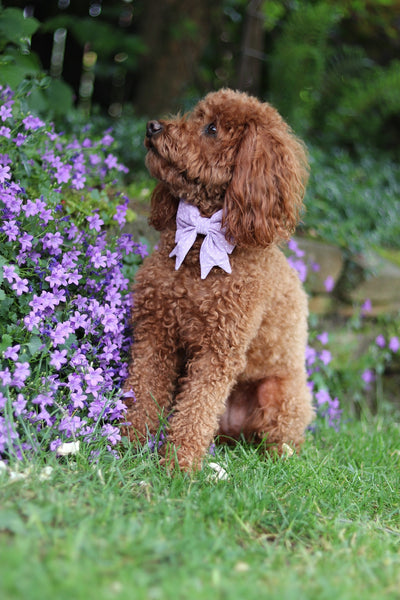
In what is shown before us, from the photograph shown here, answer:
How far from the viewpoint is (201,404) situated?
2.68m

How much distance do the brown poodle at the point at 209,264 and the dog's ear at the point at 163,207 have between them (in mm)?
66

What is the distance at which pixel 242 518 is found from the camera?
84.4 inches

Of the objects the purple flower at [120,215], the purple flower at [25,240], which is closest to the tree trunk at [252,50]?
the purple flower at [120,215]

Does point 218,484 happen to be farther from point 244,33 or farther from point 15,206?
point 244,33

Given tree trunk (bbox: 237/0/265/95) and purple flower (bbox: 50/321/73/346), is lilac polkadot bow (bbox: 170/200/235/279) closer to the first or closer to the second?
purple flower (bbox: 50/321/73/346)

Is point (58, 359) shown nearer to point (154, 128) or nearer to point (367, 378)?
point (154, 128)

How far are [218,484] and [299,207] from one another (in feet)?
4.27

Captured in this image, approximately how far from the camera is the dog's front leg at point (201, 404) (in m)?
2.64

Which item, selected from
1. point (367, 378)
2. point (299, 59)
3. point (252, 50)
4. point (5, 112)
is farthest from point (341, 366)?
point (252, 50)

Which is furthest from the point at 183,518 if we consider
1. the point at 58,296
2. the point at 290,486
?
the point at 58,296

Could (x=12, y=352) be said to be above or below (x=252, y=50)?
A: below

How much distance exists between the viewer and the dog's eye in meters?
2.77

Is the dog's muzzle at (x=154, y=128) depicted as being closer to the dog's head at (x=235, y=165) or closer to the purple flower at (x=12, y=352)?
the dog's head at (x=235, y=165)

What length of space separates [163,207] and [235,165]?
0.50 meters
